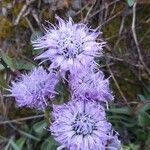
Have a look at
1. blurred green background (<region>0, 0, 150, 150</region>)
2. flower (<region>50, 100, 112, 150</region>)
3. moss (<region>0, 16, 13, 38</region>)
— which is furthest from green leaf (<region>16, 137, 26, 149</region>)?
flower (<region>50, 100, 112, 150</region>)

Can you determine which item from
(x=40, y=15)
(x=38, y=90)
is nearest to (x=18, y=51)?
(x=40, y=15)

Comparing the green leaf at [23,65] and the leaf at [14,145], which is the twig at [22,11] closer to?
the green leaf at [23,65]

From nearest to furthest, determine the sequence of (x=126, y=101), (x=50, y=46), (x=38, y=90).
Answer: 1. (x=50, y=46)
2. (x=38, y=90)
3. (x=126, y=101)

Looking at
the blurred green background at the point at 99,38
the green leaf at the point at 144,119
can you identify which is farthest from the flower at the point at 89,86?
the blurred green background at the point at 99,38

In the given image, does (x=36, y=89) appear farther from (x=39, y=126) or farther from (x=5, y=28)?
(x=5, y=28)

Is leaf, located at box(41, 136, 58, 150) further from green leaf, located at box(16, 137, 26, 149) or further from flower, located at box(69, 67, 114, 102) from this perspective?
flower, located at box(69, 67, 114, 102)

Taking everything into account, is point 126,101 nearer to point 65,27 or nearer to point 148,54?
point 148,54

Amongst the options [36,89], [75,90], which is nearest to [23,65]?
[36,89]
